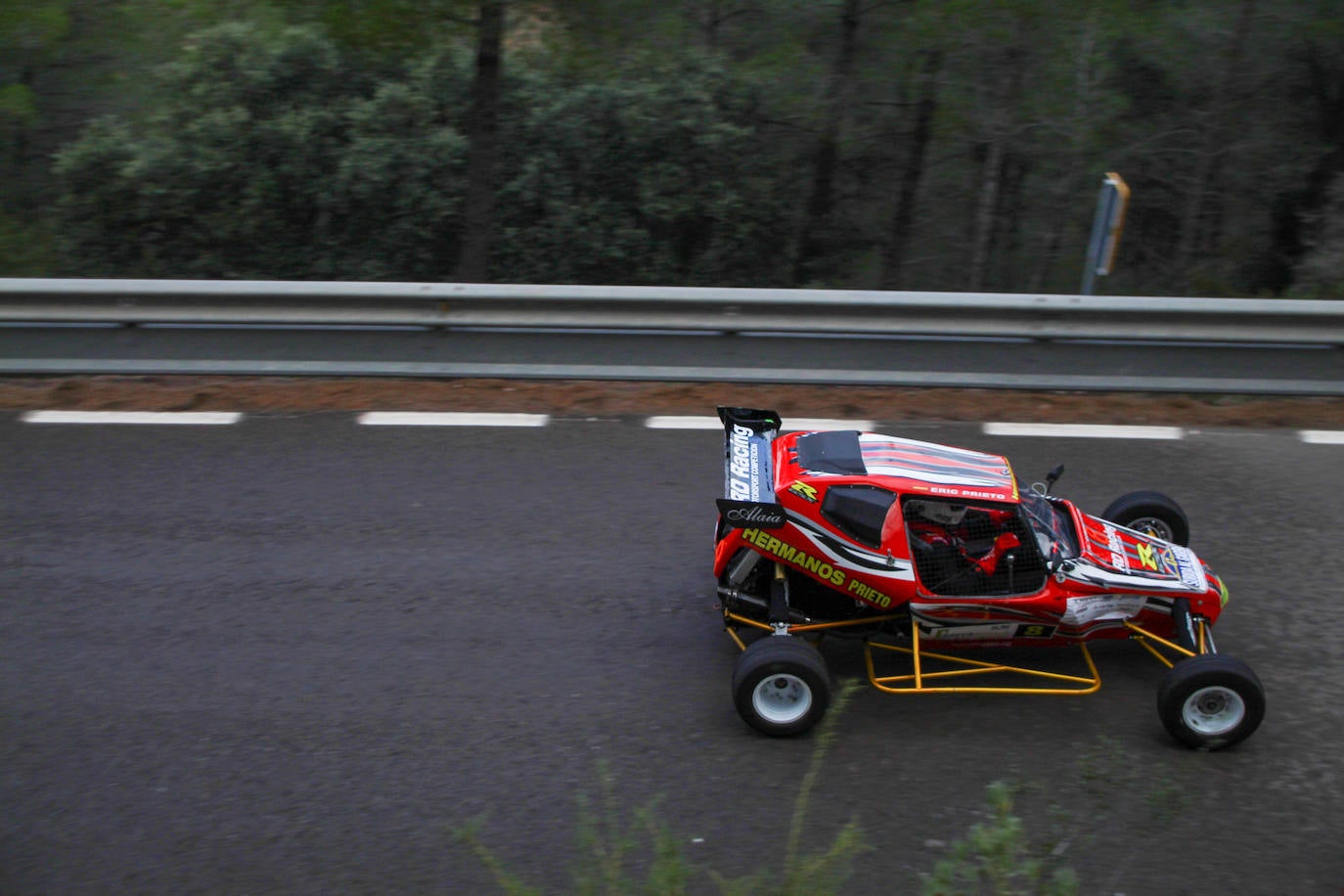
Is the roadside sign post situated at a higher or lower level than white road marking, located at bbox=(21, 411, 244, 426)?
higher

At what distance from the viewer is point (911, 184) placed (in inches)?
683

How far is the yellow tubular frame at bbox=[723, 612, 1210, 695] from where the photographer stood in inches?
Answer: 224

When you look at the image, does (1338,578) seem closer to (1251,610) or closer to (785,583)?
(1251,610)

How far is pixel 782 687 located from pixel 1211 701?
6.43 ft

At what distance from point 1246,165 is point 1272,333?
10525 millimetres

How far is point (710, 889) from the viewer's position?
181 inches

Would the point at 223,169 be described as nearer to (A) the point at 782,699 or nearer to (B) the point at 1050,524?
(A) the point at 782,699

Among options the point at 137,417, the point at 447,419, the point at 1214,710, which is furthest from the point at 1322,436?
the point at 137,417

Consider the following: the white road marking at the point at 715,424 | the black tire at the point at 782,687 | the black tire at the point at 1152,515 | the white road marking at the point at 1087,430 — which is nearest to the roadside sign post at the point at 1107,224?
the white road marking at the point at 1087,430

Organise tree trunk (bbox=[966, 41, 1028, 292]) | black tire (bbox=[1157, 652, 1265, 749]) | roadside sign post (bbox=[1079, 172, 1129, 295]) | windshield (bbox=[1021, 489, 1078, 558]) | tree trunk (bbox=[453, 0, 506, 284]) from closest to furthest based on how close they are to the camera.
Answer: black tire (bbox=[1157, 652, 1265, 749]) → windshield (bbox=[1021, 489, 1078, 558]) → roadside sign post (bbox=[1079, 172, 1129, 295]) → tree trunk (bbox=[453, 0, 506, 284]) → tree trunk (bbox=[966, 41, 1028, 292])

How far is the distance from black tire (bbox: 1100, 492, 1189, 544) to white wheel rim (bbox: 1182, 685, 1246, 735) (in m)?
1.51

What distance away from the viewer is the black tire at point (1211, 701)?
17.4 ft

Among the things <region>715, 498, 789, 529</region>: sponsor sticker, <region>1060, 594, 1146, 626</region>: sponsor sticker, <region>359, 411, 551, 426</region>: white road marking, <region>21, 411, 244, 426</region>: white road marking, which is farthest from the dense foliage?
<region>1060, 594, 1146, 626</region>: sponsor sticker

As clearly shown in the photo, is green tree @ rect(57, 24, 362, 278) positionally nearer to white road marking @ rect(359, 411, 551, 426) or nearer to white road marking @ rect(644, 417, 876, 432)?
white road marking @ rect(359, 411, 551, 426)
